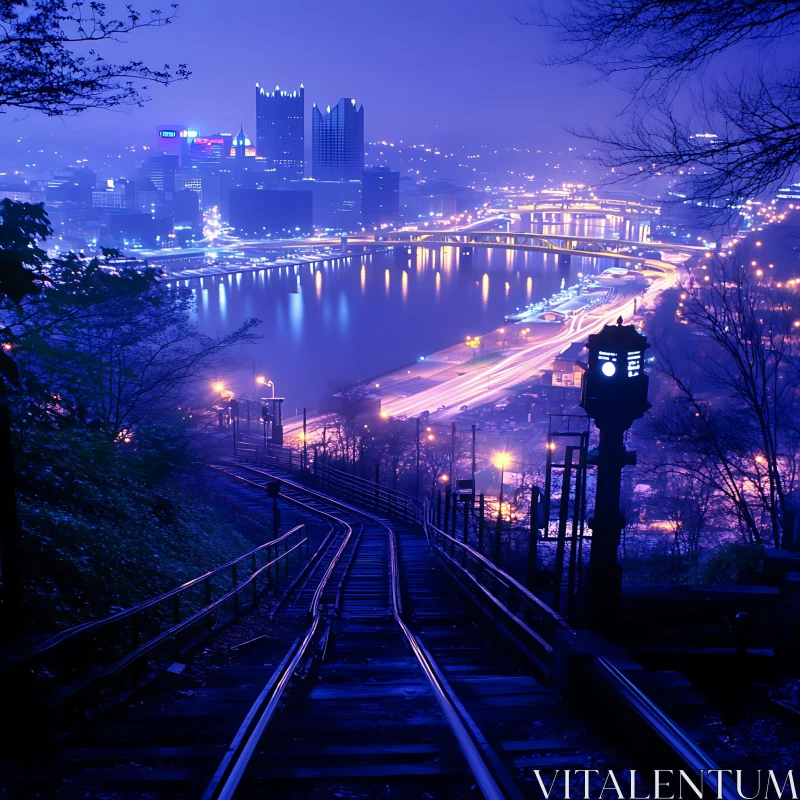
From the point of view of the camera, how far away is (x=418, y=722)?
10.8ft

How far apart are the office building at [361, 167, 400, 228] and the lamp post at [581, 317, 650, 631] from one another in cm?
12894

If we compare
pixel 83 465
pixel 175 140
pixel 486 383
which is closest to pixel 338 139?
pixel 175 140

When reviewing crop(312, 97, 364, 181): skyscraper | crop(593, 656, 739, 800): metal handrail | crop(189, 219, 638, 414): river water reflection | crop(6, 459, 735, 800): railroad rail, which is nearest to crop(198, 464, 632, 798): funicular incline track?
crop(6, 459, 735, 800): railroad rail

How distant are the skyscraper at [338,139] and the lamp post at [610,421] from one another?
557 feet

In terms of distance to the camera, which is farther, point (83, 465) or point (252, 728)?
point (83, 465)

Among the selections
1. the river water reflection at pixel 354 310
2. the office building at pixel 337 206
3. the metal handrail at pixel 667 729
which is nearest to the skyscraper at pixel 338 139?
the office building at pixel 337 206

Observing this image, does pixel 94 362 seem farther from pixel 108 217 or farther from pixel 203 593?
pixel 108 217

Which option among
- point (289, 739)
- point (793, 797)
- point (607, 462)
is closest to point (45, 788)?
point (289, 739)

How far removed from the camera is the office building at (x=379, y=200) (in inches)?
5153

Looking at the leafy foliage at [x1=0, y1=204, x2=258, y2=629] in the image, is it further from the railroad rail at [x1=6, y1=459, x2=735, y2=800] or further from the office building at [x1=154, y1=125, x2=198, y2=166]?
the office building at [x1=154, y1=125, x2=198, y2=166]

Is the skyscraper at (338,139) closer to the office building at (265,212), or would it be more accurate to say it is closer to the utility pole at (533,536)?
the office building at (265,212)

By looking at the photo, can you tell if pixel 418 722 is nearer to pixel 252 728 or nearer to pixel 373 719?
pixel 373 719

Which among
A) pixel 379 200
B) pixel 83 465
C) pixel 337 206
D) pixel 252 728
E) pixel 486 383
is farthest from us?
pixel 337 206

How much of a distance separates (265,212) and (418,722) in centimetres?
11609
